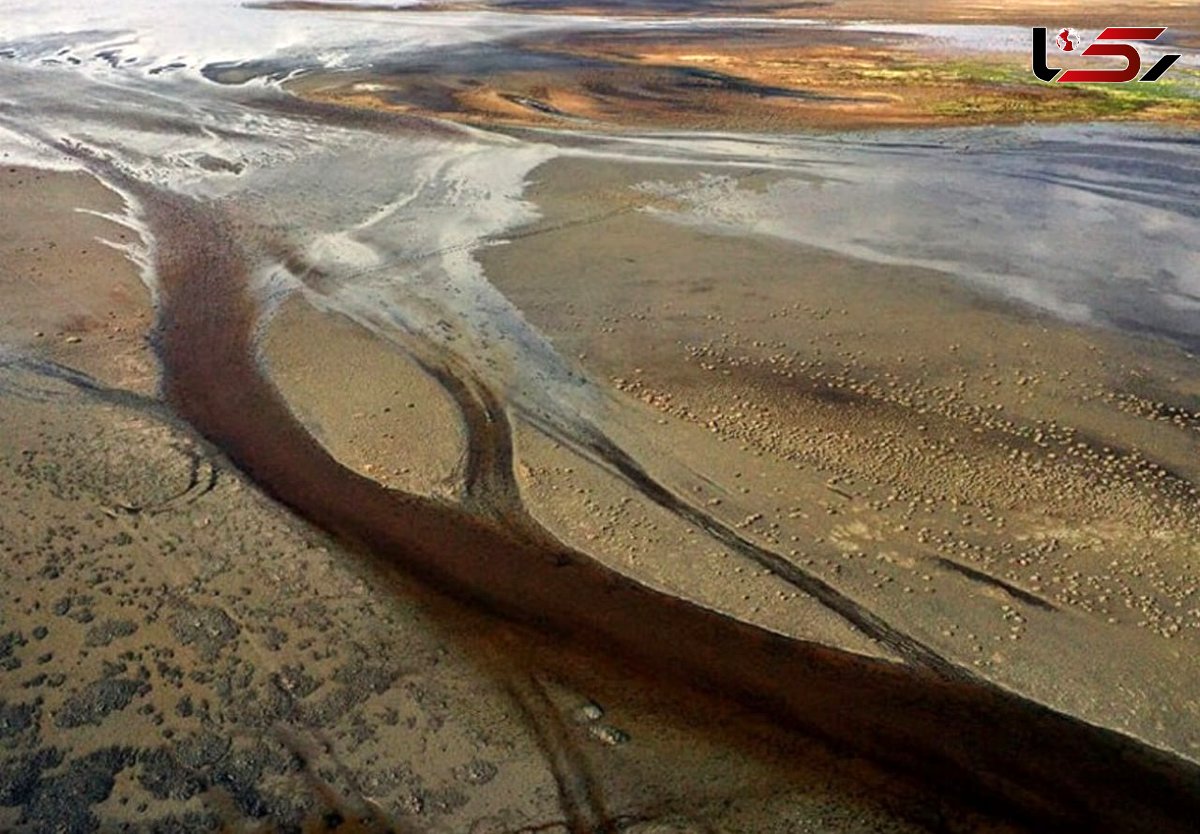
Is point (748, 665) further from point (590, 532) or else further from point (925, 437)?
point (925, 437)

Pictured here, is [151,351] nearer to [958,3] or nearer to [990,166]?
[990,166]

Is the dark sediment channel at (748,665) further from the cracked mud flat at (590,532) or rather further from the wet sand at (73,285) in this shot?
the wet sand at (73,285)

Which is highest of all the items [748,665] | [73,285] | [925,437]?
[73,285]

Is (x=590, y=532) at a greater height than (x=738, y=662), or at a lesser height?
greater

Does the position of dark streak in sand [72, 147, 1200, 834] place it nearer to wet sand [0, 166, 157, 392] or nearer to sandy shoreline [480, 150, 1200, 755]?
sandy shoreline [480, 150, 1200, 755]

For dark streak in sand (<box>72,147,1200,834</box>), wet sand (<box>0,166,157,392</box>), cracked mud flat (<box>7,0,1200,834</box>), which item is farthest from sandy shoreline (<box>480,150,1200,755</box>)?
wet sand (<box>0,166,157,392</box>)

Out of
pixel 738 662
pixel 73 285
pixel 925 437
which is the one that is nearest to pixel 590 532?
pixel 738 662
